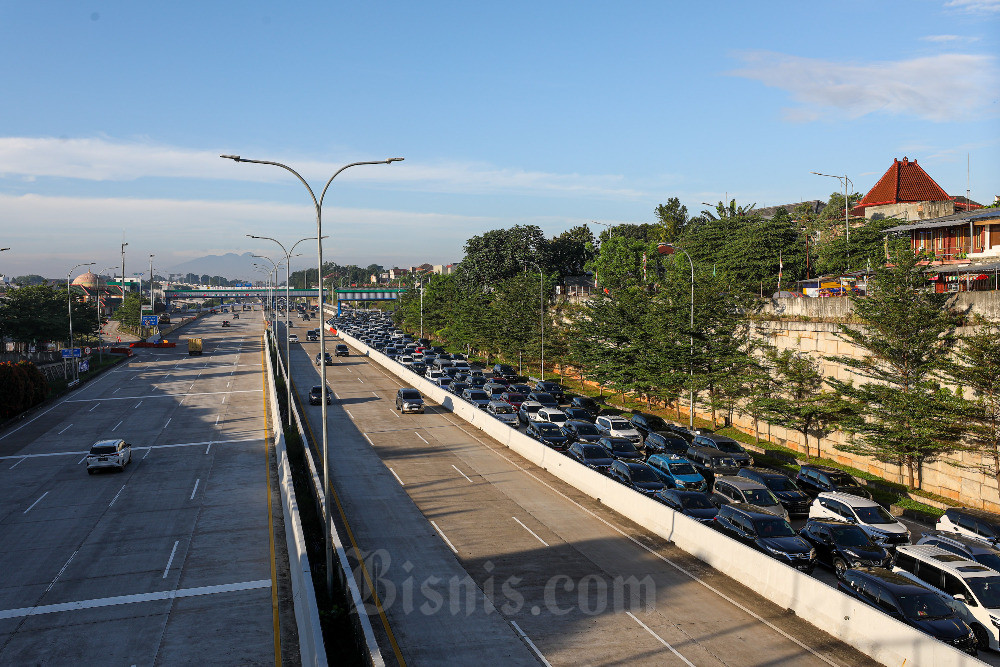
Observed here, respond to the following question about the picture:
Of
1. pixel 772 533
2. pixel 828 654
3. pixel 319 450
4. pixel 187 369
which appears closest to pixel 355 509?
pixel 319 450

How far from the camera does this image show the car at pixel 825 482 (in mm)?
27250

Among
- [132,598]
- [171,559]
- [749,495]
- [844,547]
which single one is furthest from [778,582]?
[171,559]

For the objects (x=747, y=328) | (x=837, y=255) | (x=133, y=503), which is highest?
(x=837, y=255)

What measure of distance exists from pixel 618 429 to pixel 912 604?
21.9 metres

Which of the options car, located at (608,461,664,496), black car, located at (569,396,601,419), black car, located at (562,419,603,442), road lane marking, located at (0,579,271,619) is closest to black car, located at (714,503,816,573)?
car, located at (608,461,664,496)

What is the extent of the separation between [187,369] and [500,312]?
33902 millimetres

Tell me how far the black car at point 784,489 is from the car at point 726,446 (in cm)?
400

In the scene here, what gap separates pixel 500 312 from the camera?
243 feet

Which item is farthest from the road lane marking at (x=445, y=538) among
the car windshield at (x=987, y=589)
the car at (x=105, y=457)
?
the car at (x=105, y=457)

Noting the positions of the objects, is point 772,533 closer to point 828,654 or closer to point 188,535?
point 828,654

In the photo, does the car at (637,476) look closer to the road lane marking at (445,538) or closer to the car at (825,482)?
the car at (825,482)

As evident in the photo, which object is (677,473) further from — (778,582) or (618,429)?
(778,582)

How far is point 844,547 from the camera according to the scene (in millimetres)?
20438

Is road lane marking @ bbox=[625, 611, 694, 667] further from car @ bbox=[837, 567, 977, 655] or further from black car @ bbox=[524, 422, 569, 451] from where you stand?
black car @ bbox=[524, 422, 569, 451]
